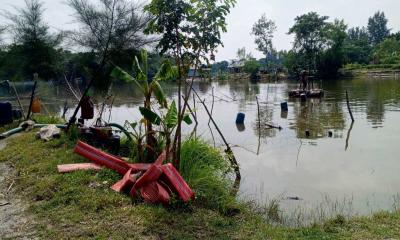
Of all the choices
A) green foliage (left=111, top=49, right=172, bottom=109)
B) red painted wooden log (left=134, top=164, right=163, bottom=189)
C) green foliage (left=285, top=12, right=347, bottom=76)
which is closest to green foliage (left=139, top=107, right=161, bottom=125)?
green foliage (left=111, top=49, right=172, bottom=109)

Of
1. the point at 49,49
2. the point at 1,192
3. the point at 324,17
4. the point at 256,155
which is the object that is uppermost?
the point at 324,17

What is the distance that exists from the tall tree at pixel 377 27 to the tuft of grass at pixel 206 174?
104 m

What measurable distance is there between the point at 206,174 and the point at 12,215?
3.17m

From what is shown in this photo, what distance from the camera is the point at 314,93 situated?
28562 millimetres

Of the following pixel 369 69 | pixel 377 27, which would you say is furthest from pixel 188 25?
pixel 377 27

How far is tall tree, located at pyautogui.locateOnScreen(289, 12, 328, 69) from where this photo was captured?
5819 cm

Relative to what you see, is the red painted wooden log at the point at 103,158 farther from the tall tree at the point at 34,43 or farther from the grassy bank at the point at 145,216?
the tall tree at the point at 34,43

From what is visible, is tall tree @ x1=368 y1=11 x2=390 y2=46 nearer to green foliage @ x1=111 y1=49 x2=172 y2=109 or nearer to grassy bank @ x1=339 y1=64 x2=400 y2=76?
grassy bank @ x1=339 y1=64 x2=400 y2=76

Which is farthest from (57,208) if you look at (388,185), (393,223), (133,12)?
(388,185)

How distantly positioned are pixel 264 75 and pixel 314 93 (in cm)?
4083

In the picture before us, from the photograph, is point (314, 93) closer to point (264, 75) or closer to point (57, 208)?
point (57, 208)

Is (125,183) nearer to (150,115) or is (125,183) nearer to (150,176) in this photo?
(150,176)

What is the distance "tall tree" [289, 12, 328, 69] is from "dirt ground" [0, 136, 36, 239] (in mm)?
55118

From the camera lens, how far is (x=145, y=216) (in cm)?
487
